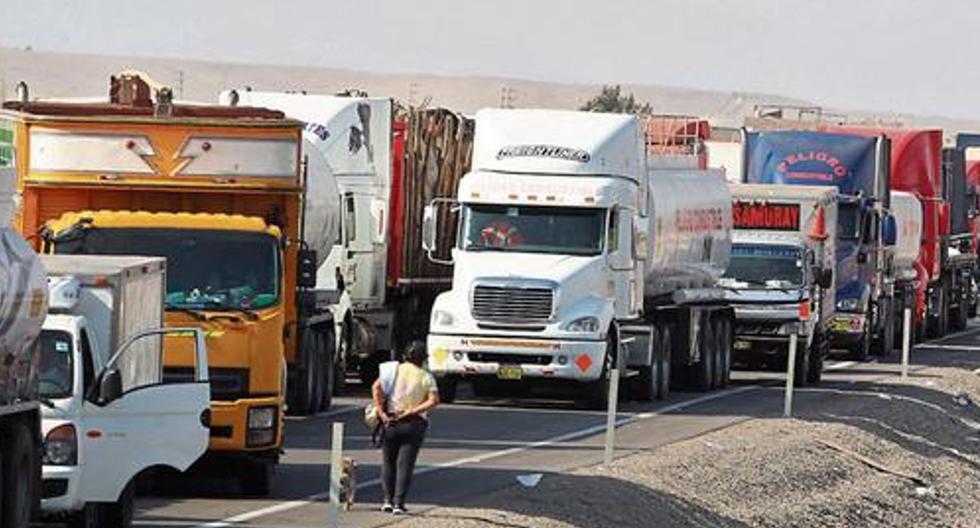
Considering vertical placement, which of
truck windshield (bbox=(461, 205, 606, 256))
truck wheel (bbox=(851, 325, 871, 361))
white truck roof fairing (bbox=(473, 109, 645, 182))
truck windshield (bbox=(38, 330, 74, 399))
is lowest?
truck wheel (bbox=(851, 325, 871, 361))

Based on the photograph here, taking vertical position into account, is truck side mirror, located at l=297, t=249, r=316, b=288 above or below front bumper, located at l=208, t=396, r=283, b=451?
above

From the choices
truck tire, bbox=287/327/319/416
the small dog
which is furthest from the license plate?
the small dog

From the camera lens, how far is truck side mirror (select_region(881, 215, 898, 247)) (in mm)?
54109

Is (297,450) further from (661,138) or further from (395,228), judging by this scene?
(661,138)

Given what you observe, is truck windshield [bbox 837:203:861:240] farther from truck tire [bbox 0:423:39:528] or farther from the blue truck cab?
truck tire [bbox 0:423:39:528]

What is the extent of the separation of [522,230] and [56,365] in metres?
16.4

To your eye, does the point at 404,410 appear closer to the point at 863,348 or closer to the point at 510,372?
the point at 510,372

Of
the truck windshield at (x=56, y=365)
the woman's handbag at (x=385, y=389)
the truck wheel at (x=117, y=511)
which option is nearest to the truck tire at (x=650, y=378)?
the woman's handbag at (x=385, y=389)

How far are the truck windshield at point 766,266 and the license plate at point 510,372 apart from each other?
11.2 metres

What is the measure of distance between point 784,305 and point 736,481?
1592 centimetres

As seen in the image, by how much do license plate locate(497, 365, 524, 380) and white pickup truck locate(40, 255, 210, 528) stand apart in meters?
14.2

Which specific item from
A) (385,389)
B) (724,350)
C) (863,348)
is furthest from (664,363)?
(385,389)

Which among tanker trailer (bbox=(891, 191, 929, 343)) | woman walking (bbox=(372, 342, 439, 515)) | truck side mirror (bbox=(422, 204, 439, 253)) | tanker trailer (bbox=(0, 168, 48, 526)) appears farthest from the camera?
tanker trailer (bbox=(891, 191, 929, 343))

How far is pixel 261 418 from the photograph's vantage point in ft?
76.0
